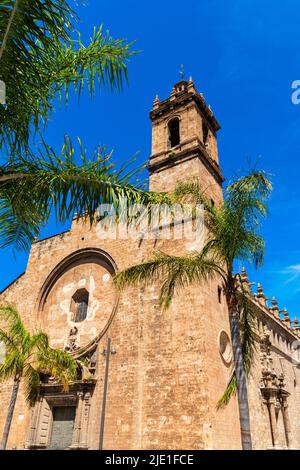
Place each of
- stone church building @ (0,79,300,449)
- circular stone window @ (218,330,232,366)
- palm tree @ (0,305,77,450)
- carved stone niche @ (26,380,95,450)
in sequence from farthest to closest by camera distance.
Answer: carved stone niche @ (26,380,95,450), circular stone window @ (218,330,232,366), palm tree @ (0,305,77,450), stone church building @ (0,79,300,449)

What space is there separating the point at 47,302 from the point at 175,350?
9.81 m

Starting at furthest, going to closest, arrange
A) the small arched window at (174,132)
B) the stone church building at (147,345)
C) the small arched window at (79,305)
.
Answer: the small arched window at (174,132) → the small arched window at (79,305) → the stone church building at (147,345)

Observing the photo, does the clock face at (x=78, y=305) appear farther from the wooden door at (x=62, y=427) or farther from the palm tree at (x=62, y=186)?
the palm tree at (x=62, y=186)

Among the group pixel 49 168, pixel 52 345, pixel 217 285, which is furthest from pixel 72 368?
pixel 49 168

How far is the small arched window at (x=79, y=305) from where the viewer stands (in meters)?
19.8

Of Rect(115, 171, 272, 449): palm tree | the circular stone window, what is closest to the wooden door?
the circular stone window

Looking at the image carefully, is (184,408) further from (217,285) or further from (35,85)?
(35,85)

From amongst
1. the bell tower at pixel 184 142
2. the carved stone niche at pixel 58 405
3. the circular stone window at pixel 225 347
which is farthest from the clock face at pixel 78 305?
the bell tower at pixel 184 142

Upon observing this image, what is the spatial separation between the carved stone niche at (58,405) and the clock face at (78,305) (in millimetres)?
2231

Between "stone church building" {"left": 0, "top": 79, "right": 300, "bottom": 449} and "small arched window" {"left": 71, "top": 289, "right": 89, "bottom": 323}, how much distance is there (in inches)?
2.3

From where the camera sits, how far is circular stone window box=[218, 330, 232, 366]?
49.6 feet

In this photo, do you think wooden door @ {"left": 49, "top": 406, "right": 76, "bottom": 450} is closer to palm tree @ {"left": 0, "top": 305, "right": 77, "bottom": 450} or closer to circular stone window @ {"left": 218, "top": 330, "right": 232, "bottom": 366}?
palm tree @ {"left": 0, "top": 305, "right": 77, "bottom": 450}

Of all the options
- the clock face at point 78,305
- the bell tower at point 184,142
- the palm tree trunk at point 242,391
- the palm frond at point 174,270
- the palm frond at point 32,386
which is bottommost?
the palm tree trunk at point 242,391

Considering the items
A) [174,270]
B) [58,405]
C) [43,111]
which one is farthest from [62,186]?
[58,405]
